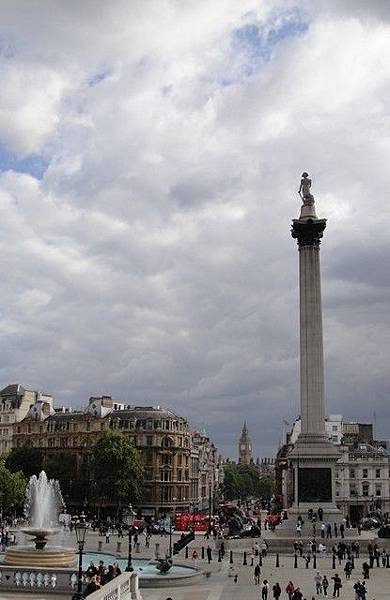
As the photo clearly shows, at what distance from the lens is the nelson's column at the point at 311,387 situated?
7394 cm

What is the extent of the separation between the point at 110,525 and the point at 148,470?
3137 cm

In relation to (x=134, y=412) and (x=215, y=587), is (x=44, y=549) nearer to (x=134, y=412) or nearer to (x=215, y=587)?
(x=215, y=587)

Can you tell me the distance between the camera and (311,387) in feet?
258

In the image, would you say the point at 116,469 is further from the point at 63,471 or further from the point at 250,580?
the point at 250,580

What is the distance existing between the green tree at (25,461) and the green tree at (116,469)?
1524 centimetres

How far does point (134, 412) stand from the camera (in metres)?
129

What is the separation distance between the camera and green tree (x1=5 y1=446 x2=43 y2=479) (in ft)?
392

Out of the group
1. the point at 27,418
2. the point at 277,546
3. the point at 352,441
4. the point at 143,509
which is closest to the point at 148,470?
the point at 143,509

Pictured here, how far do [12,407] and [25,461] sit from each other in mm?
22476

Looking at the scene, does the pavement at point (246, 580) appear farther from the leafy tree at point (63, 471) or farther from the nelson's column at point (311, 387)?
the leafy tree at point (63, 471)

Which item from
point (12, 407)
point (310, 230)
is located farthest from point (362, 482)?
point (12, 407)

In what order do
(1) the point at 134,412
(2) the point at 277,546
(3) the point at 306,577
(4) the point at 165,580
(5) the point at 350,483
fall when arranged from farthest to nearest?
(1) the point at 134,412
(5) the point at 350,483
(2) the point at 277,546
(3) the point at 306,577
(4) the point at 165,580

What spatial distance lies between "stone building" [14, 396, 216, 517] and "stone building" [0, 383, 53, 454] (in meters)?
3.49

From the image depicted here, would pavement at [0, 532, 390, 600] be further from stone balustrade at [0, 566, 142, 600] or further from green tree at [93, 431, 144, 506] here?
green tree at [93, 431, 144, 506]
